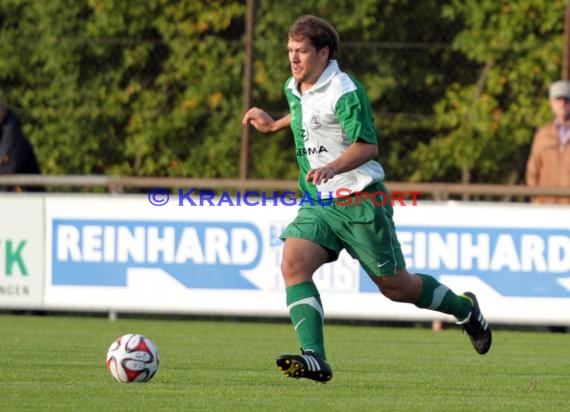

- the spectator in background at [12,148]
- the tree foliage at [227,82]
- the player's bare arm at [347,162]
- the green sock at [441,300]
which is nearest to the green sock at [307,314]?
the player's bare arm at [347,162]

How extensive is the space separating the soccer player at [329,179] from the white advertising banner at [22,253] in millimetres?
5754

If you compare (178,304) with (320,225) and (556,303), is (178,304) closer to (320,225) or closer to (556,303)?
(556,303)

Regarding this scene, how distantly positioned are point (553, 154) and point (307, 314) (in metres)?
6.30

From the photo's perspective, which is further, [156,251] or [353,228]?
[156,251]

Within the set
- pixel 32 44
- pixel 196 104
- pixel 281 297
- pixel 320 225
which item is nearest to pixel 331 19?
pixel 196 104

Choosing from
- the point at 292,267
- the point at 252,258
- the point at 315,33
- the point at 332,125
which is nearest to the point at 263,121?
the point at 332,125

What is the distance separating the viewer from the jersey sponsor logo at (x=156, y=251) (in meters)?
13.1

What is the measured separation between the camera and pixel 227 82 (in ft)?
51.9

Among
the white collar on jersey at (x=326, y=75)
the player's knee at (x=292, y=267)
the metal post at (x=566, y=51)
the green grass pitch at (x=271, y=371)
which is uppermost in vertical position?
the metal post at (x=566, y=51)

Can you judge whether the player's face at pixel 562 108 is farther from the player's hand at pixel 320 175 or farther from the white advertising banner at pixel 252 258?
the player's hand at pixel 320 175

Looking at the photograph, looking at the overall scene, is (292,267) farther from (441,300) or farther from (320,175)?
(441,300)

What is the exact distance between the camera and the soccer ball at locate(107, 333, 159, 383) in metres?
7.66

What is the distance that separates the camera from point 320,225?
7918 mm

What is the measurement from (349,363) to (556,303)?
12.3ft
